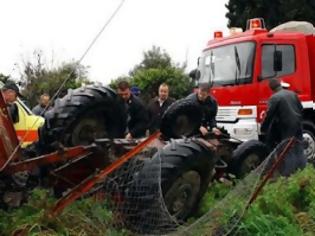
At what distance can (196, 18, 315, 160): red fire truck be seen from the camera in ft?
45.4

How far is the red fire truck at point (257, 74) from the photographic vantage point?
1384 cm

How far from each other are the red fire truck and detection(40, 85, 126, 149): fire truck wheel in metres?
7.43

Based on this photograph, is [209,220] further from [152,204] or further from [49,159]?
[49,159]

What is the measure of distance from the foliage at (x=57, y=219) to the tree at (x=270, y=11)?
2553cm

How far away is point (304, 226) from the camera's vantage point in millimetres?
5887

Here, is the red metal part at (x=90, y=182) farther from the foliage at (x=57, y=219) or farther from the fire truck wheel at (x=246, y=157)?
the fire truck wheel at (x=246, y=157)

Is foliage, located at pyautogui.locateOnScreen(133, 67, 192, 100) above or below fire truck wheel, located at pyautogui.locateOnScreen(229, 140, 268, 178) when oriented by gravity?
below

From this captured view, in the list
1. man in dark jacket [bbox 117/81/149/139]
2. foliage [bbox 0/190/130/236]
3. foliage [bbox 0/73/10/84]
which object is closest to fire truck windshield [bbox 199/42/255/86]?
man in dark jacket [bbox 117/81/149/139]

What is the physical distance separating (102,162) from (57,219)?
982 mm

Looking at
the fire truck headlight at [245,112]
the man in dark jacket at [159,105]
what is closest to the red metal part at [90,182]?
the man in dark jacket at [159,105]

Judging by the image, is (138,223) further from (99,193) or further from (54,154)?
(54,154)

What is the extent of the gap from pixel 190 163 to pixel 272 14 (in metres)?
25.9

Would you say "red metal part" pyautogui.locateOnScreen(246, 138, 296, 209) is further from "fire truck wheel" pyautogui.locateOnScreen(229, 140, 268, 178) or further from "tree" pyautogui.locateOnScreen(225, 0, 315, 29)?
"tree" pyautogui.locateOnScreen(225, 0, 315, 29)

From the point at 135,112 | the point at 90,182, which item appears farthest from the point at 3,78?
the point at 90,182
